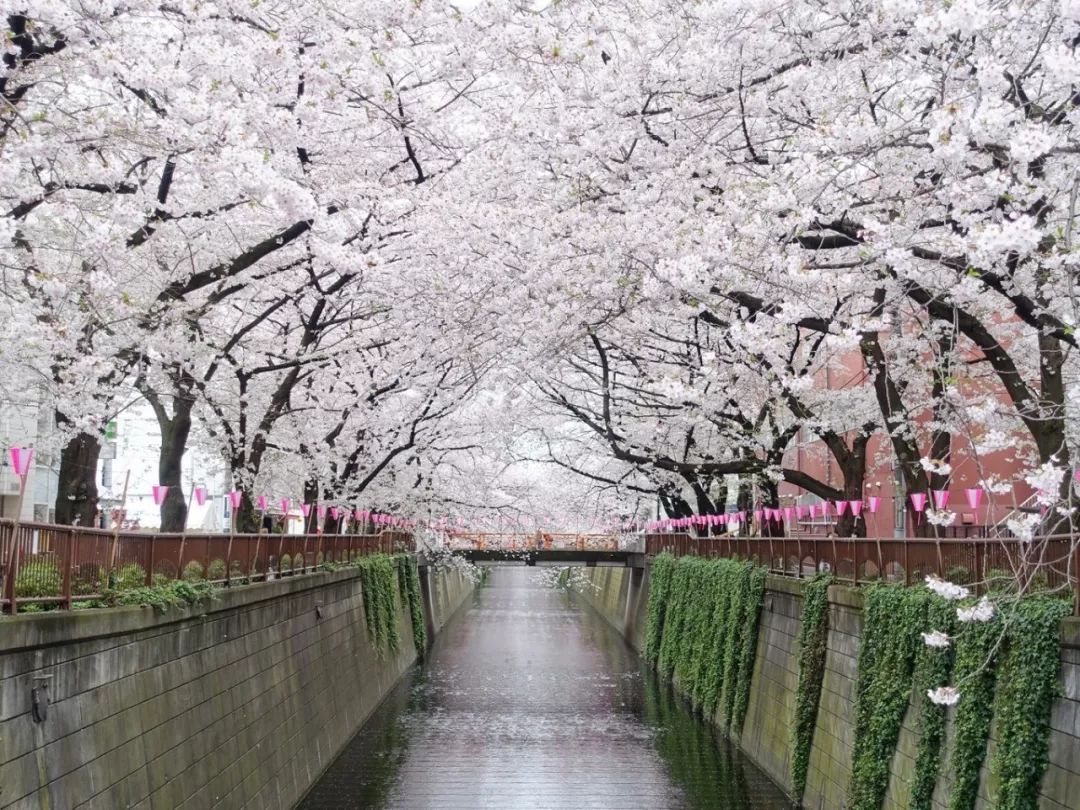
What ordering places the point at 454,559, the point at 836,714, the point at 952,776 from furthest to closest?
the point at 454,559 → the point at 836,714 → the point at 952,776

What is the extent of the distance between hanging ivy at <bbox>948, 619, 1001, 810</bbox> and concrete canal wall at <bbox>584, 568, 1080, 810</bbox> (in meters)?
0.11

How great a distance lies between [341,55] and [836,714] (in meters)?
11.6

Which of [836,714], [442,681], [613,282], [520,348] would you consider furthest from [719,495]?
[613,282]

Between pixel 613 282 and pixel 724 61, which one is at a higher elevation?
pixel 724 61

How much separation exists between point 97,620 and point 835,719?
11061mm

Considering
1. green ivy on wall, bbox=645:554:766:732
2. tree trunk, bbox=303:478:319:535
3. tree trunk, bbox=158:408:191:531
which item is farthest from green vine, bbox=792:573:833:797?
tree trunk, bbox=303:478:319:535

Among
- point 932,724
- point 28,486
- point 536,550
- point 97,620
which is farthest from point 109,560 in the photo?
point 536,550

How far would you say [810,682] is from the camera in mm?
18531

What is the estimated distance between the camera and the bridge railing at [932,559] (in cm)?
994

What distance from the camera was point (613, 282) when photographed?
49.2 ft

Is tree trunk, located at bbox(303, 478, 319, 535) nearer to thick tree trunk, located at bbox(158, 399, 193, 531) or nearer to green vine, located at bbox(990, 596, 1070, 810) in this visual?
thick tree trunk, located at bbox(158, 399, 193, 531)

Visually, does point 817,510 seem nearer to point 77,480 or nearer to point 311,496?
point 311,496

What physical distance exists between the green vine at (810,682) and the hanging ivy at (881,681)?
9.48 feet

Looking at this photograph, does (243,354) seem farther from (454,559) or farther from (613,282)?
(454,559)
